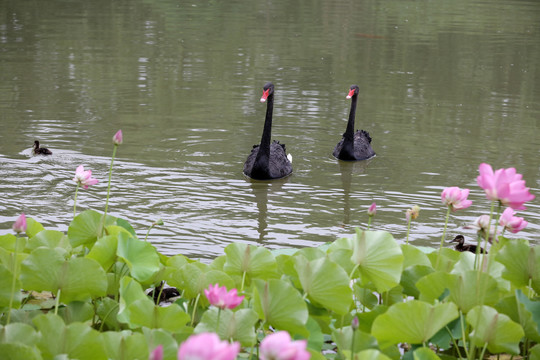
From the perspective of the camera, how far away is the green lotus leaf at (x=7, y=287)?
227cm

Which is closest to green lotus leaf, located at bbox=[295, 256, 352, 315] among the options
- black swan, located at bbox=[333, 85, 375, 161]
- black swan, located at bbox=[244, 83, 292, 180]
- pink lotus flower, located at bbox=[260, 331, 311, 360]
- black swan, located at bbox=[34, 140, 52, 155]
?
pink lotus flower, located at bbox=[260, 331, 311, 360]

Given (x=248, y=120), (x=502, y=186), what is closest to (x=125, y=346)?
(x=502, y=186)

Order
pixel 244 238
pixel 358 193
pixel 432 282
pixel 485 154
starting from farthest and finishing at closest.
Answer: pixel 485 154 → pixel 358 193 → pixel 244 238 → pixel 432 282

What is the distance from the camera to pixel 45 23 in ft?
53.3

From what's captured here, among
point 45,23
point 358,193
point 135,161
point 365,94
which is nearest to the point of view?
point 358,193

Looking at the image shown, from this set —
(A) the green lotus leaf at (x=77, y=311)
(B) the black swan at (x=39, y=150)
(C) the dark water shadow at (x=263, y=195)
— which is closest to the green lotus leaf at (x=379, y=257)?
(A) the green lotus leaf at (x=77, y=311)

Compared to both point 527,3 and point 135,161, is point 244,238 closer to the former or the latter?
point 135,161

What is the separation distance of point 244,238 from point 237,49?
352 inches

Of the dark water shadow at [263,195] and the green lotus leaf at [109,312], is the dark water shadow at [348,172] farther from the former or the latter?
the green lotus leaf at [109,312]

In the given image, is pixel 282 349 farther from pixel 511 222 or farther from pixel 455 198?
pixel 511 222

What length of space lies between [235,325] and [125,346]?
320 millimetres

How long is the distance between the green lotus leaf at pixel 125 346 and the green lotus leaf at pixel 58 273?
0.37 metres

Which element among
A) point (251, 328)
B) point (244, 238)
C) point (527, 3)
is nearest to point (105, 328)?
point (251, 328)

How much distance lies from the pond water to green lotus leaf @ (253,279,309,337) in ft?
8.65
